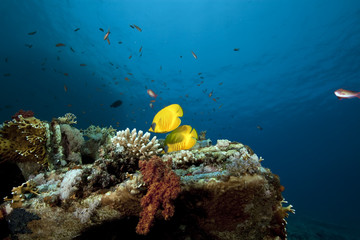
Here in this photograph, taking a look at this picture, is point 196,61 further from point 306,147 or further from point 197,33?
point 306,147

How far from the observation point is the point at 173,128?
2982 millimetres

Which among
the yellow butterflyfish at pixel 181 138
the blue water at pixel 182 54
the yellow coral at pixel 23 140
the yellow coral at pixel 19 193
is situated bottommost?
the yellow coral at pixel 19 193

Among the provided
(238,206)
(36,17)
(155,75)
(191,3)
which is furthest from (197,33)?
(238,206)

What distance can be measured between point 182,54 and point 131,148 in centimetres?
3242

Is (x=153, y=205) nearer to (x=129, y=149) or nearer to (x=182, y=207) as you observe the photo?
(x=182, y=207)

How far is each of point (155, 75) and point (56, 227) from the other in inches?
1410

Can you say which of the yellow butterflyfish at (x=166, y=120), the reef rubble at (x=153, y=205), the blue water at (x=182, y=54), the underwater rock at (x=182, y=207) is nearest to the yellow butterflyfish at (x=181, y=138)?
the yellow butterflyfish at (x=166, y=120)

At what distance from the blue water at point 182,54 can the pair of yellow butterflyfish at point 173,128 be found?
13853 mm

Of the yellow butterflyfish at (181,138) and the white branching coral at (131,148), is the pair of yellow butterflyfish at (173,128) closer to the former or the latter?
the yellow butterflyfish at (181,138)

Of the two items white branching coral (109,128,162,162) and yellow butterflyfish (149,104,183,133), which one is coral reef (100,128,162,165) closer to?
white branching coral (109,128,162,162)

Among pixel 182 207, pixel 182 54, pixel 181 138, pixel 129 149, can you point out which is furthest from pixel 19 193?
pixel 182 54

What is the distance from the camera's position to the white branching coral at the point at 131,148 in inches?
111

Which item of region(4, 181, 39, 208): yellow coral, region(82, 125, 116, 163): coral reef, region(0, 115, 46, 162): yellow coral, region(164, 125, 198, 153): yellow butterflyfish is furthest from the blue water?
region(4, 181, 39, 208): yellow coral

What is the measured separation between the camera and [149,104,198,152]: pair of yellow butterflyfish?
2.88 m
